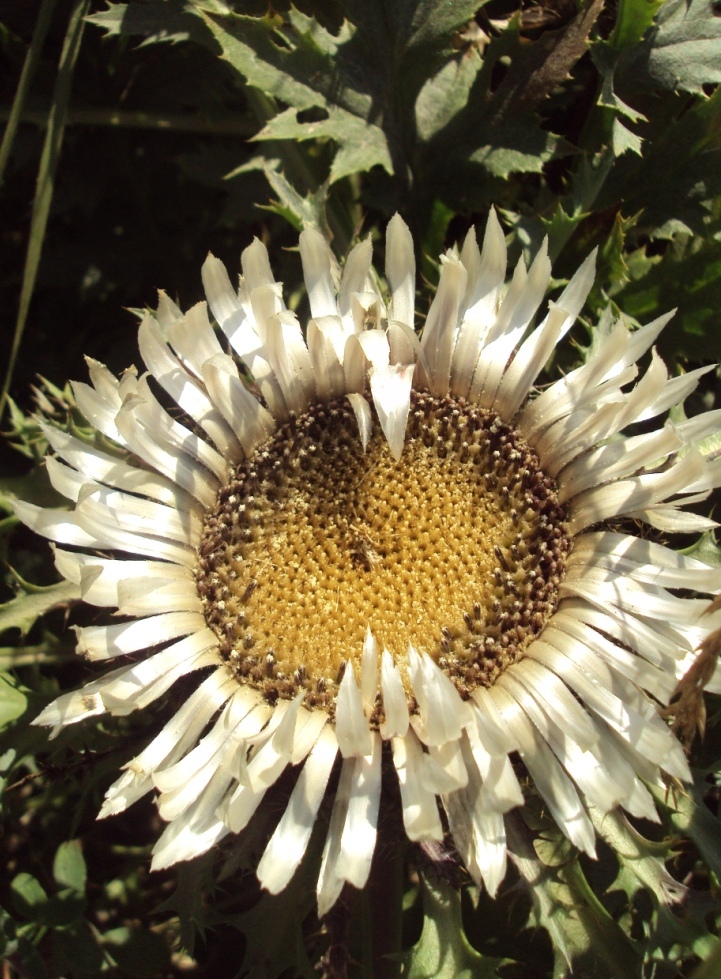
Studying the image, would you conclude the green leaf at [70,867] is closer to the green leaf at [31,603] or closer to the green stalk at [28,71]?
the green leaf at [31,603]

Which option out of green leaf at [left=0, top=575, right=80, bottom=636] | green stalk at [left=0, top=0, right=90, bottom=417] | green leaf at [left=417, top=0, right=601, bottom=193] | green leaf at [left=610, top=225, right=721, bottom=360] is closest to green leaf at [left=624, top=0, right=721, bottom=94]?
green leaf at [left=417, top=0, right=601, bottom=193]

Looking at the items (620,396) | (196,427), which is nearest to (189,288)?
(196,427)

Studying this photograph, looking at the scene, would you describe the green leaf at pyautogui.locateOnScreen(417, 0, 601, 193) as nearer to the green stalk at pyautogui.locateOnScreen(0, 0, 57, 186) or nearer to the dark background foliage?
the dark background foliage

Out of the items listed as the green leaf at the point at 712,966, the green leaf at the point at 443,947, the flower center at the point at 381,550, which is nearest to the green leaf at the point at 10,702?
the flower center at the point at 381,550

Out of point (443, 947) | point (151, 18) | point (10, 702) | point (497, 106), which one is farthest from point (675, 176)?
point (10, 702)

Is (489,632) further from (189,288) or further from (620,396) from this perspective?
(189,288)
